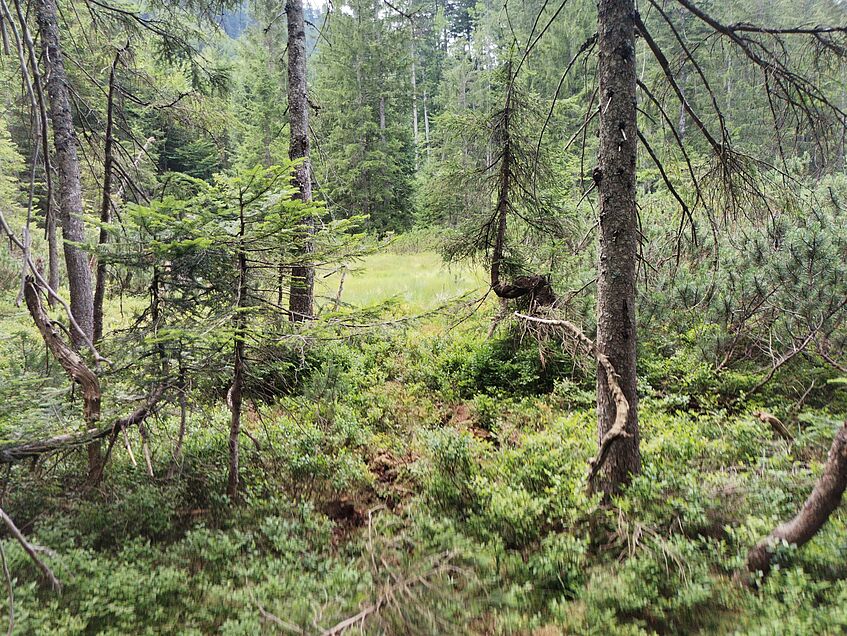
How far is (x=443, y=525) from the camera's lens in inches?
150

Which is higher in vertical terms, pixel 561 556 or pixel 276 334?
pixel 276 334

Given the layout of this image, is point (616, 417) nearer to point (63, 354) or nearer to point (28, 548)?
point (28, 548)

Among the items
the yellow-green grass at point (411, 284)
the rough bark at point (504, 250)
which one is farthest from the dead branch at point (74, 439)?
the rough bark at point (504, 250)

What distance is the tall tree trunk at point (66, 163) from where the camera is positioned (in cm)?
561

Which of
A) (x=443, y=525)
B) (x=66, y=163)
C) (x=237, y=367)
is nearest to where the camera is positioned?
(x=443, y=525)

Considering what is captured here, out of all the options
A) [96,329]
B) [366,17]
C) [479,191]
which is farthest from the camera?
[366,17]

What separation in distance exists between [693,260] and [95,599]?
766 cm

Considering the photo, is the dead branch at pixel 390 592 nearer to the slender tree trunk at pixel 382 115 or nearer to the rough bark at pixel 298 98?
the rough bark at pixel 298 98

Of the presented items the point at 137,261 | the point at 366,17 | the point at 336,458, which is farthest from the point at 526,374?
the point at 366,17

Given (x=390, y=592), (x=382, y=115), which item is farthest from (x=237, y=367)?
(x=382, y=115)

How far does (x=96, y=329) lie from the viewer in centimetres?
488

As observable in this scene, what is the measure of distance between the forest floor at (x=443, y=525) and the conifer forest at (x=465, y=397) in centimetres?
3

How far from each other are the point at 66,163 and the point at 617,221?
273 inches

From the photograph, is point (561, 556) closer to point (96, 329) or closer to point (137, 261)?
point (137, 261)
